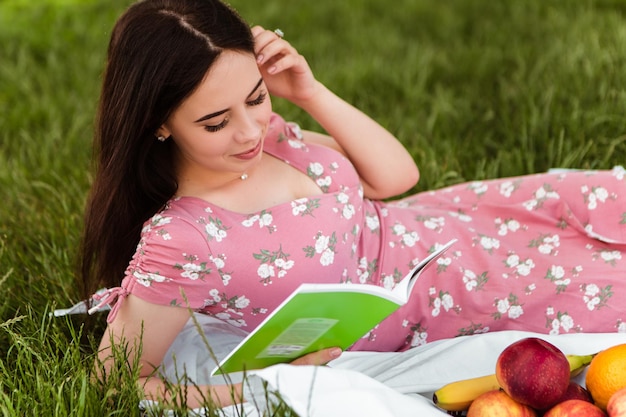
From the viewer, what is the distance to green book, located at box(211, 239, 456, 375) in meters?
1.60

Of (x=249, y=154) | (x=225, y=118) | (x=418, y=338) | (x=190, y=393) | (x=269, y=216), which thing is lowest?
(x=418, y=338)

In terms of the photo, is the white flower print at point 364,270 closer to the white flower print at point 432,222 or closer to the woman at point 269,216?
the woman at point 269,216

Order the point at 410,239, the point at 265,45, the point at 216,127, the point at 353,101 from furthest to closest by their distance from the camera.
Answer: the point at 353,101 < the point at 410,239 < the point at 265,45 < the point at 216,127

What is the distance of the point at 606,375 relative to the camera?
5.70ft

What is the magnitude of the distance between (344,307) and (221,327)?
0.79m

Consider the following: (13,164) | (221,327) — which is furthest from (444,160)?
(13,164)

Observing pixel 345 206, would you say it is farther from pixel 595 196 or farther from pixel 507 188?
pixel 595 196

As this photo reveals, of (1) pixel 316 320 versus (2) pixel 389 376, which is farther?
(2) pixel 389 376

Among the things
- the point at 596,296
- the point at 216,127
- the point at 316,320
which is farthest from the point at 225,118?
the point at 596,296

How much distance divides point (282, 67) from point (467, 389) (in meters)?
0.99

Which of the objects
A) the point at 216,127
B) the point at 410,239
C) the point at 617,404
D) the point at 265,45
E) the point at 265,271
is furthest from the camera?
the point at 410,239

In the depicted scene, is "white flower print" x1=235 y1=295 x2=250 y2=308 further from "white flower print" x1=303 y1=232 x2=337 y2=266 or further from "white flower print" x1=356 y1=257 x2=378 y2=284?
"white flower print" x1=356 y1=257 x2=378 y2=284

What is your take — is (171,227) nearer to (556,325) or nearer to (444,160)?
(556,325)

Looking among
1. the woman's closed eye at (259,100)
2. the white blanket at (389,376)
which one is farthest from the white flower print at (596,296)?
the woman's closed eye at (259,100)
